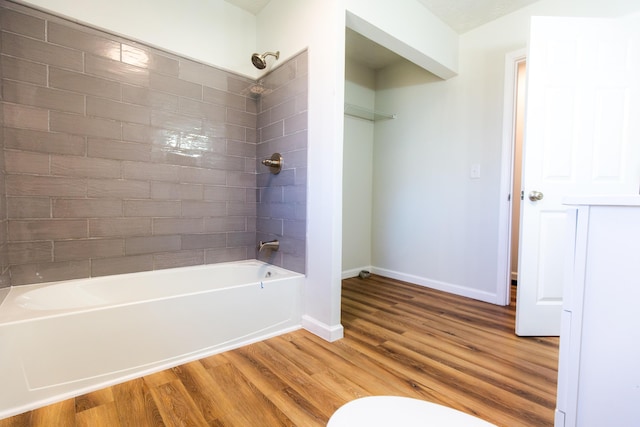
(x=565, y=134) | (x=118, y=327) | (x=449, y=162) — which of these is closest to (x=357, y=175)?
(x=449, y=162)

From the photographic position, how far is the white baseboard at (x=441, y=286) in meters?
2.60

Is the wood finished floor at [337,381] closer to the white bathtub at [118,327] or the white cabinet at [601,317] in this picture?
the white bathtub at [118,327]

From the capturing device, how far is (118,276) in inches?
76.4

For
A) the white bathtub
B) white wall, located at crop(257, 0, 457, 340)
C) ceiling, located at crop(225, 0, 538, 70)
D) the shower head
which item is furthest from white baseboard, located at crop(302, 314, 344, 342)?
ceiling, located at crop(225, 0, 538, 70)

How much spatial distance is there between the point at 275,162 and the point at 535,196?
177 centimetres

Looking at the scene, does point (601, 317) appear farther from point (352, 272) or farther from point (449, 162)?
point (352, 272)

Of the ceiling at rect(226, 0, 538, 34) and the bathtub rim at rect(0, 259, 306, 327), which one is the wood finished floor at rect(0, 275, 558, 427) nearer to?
the bathtub rim at rect(0, 259, 306, 327)

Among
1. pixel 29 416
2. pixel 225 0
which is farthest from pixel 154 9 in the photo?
pixel 29 416

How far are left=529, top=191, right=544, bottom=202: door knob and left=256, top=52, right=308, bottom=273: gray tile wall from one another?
1466 millimetres

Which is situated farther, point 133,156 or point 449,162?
point 449,162

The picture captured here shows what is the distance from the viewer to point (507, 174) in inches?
97.3

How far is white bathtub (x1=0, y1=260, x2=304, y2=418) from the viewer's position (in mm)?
1230

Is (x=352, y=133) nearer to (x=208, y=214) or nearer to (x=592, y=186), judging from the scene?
(x=208, y=214)

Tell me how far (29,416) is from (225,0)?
2727 mm
